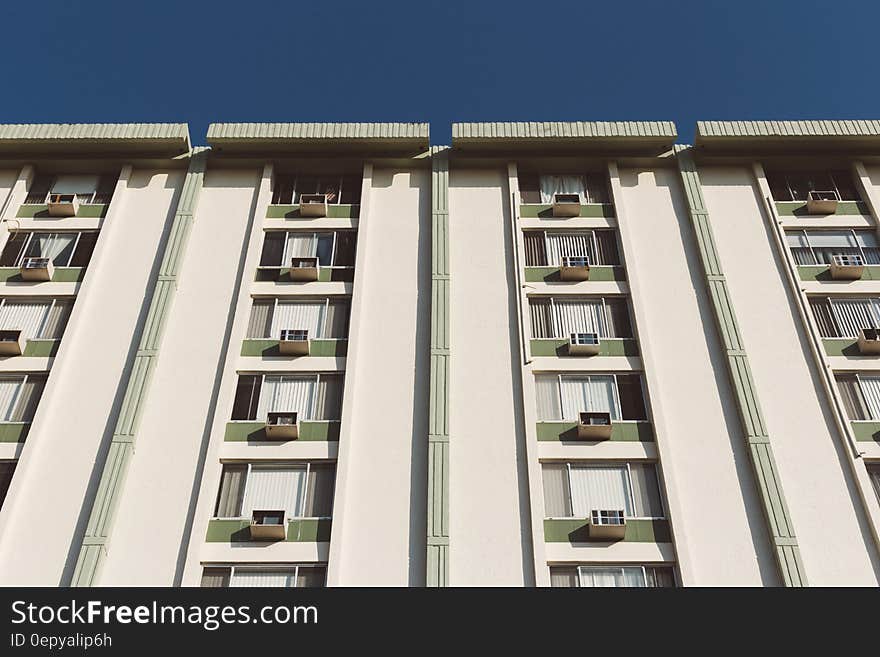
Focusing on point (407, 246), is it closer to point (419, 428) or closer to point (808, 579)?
point (419, 428)

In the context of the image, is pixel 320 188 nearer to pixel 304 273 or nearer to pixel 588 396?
pixel 304 273

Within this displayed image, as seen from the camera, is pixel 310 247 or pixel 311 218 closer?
pixel 310 247

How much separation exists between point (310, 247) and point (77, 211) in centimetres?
914

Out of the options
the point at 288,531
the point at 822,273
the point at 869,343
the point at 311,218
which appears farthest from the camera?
the point at 311,218

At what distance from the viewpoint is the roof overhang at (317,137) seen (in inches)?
1320

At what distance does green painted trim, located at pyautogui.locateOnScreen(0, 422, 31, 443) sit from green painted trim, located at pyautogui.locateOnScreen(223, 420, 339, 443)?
6006mm

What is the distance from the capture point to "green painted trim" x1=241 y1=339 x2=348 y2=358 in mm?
27953

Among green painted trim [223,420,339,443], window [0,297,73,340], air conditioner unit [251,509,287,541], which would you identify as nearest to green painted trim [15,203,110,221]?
window [0,297,73,340]

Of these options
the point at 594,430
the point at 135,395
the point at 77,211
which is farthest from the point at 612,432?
the point at 77,211

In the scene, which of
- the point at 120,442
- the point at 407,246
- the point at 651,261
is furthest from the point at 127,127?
the point at 651,261

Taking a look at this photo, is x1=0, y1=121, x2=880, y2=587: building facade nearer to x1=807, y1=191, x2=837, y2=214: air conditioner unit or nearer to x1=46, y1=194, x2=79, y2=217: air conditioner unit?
x1=46, y1=194, x2=79, y2=217: air conditioner unit

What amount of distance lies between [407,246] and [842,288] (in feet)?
49.6

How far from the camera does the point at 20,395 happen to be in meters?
26.9

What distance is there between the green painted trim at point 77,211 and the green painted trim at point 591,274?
1624cm
